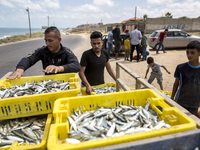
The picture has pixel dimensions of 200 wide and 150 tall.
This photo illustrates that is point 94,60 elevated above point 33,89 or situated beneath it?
elevated above

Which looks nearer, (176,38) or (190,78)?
(190,78)

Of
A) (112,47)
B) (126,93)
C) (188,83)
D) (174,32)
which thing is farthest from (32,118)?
(174,32)

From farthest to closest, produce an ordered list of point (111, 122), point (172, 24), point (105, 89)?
point (172, 24) → point (105, 89) → point (111, 122)

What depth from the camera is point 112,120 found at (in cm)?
160

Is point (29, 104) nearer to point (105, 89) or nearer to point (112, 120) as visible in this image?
point (112, 120)

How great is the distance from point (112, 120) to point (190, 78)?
1.98 metres

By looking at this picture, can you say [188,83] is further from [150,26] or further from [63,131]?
[150,26]

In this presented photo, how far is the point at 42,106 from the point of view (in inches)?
78.0

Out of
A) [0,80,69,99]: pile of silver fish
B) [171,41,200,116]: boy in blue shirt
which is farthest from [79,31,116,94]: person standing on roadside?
[171,41,200,116]: boy in blue shirt

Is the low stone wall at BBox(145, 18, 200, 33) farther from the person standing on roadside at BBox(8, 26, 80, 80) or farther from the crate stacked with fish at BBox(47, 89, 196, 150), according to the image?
the crate stacked with fish at BBox(47, 89, 196, 150)

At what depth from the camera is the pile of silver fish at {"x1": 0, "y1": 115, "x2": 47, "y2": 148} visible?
1.71 meters

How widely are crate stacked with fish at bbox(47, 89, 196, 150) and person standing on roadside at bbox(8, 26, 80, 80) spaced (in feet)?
3.50

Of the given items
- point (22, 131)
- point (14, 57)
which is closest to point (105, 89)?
point (22, 131)

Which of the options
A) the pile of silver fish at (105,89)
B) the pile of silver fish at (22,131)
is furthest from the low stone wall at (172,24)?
the pile of silver fish at (22,131)
